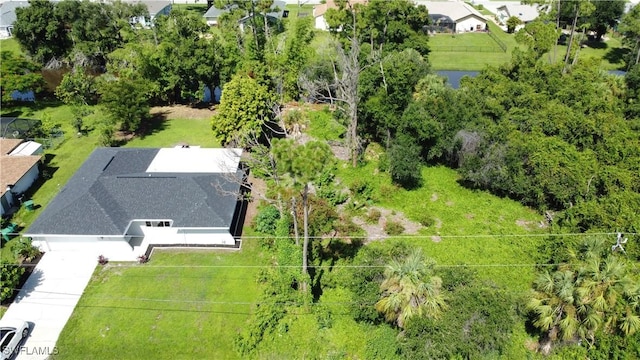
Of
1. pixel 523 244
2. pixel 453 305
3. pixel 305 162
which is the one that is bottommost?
pixel 523 244

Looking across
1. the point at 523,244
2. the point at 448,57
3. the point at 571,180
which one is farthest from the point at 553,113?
the point at 448,57

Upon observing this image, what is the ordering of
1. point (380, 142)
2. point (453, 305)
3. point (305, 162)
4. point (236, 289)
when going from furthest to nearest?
point (380, 142) < point (236, 289) < point (453, 305) < point (305, 162)

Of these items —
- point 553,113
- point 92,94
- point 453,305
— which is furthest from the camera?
point 92,94

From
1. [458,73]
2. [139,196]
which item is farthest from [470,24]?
[139,196]

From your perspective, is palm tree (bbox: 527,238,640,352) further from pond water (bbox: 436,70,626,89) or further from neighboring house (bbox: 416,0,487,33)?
neighboring house (bbox: 416,0,487,33)

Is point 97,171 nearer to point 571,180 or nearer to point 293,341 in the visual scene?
point 293,341

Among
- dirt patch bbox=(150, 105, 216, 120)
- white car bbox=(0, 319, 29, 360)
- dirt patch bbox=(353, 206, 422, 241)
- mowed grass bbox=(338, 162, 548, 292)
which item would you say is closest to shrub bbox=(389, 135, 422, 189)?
mowed grass bbox=(338, 162, 548, 292)
